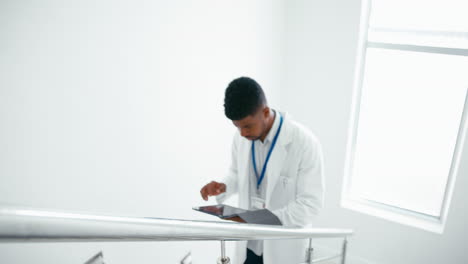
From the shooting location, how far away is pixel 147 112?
2.40 meters

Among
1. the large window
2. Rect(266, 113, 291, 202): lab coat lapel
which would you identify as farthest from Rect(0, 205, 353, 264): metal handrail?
the large window

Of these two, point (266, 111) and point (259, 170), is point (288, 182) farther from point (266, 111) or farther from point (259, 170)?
point (266, 111)

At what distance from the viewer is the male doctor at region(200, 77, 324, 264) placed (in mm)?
1876

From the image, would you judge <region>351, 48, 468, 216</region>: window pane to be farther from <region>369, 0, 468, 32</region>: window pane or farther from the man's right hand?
the man's right hand

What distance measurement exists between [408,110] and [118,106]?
113 inches

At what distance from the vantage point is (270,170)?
7.22 ft

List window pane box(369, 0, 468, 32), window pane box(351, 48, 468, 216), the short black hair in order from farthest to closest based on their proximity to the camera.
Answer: window pane box(351, 48, 468, 216), window pane box(369, 0, 468, 32), the short black hair

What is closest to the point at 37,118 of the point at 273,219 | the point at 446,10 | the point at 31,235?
the point at 273,219

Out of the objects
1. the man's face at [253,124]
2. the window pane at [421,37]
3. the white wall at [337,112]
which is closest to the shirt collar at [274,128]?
the man's face at [253,124]

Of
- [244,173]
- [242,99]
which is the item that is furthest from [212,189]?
[242,99]

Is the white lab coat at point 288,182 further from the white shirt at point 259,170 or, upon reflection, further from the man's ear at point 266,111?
the man's ear at point 266,111

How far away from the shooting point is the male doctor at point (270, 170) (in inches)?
73.9

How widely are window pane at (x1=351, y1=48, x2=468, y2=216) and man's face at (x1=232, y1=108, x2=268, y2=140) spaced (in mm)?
2130

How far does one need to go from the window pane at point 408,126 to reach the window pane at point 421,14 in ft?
0.86
